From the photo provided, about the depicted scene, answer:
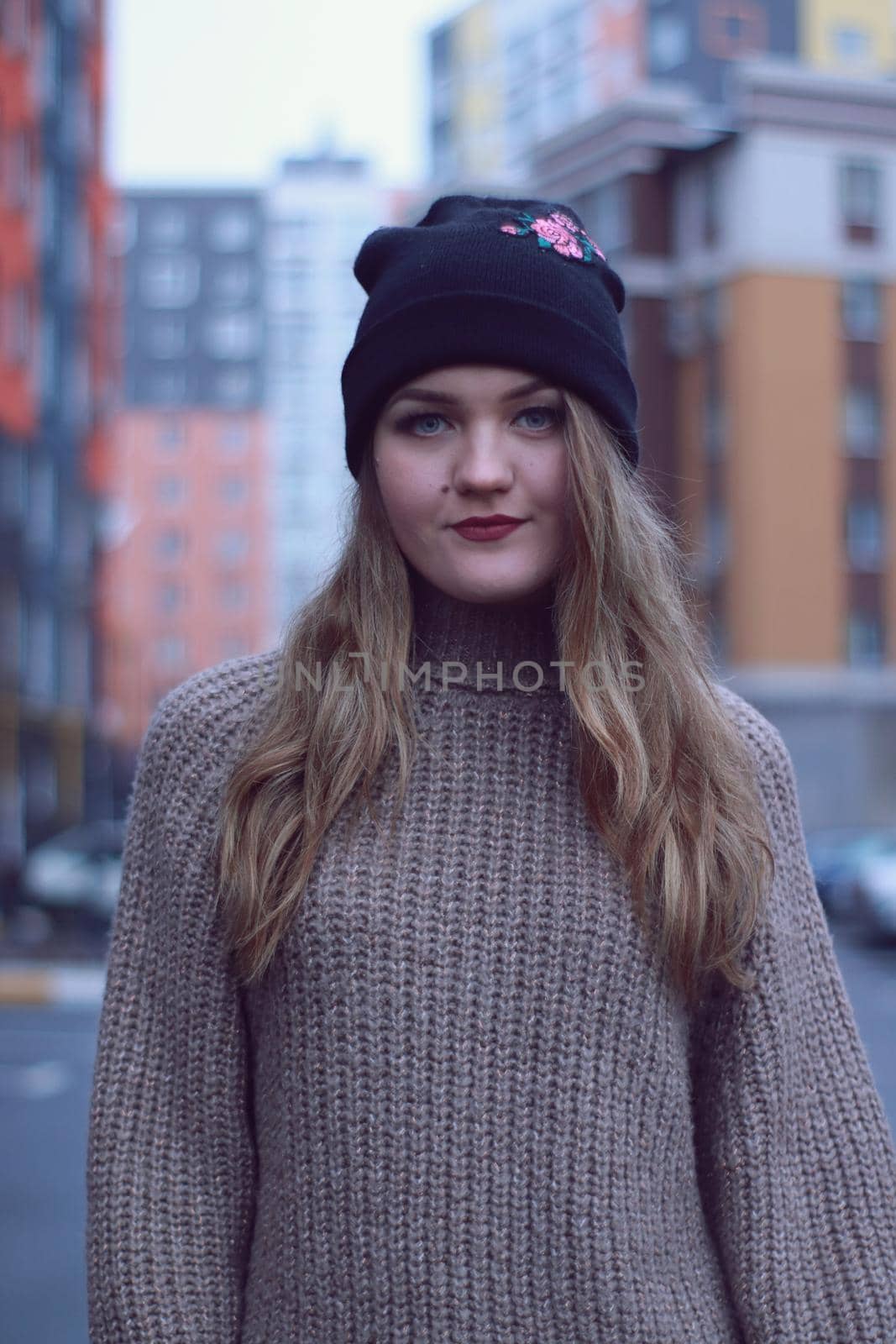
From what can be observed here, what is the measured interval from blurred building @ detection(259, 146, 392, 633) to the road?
5321 cm

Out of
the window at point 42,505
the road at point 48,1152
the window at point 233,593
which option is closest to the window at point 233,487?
the window at point 233,593

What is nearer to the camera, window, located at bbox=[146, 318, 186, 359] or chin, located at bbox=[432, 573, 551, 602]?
chin, located at bbox=[432, 573, 551, 602]

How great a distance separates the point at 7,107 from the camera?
920 inches

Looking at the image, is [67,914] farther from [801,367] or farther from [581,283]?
[801,367]

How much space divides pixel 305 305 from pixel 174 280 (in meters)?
5.78

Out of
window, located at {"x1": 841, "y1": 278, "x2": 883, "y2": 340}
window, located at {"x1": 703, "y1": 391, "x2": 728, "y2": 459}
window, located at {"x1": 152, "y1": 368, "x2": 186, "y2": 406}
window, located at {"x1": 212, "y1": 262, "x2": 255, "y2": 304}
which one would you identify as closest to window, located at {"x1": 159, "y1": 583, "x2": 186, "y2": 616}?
window, located at {"x1": 152, "y1": 368, "x2": 186, "y2": 406}

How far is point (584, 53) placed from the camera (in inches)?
1674

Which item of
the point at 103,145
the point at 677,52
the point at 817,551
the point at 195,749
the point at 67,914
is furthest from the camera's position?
the point at 677,52

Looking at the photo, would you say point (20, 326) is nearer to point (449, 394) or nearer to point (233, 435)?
point (449, 394)

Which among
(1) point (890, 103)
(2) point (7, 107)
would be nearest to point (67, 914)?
(2) point (7, 107)

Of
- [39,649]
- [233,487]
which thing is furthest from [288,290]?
[39,649]

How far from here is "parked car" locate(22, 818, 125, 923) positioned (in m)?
15.1

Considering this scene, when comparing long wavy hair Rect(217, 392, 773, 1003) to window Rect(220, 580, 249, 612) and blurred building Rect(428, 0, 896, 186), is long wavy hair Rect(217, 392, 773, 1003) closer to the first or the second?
blurred building Rect(428, 0, 896, 186)

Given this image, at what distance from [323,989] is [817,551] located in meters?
25.5
